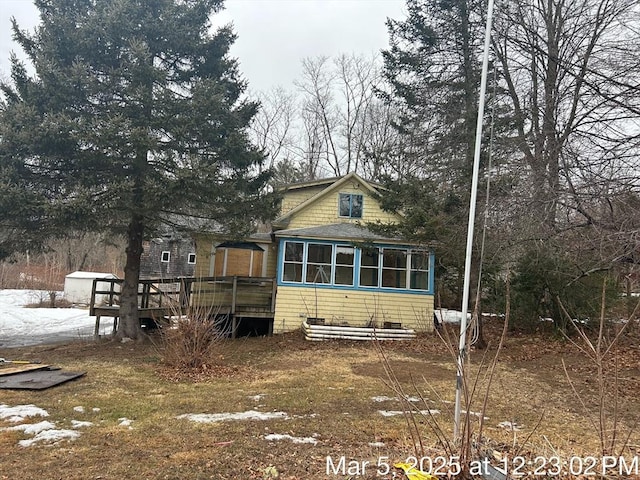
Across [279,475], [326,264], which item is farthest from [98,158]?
[279,475]

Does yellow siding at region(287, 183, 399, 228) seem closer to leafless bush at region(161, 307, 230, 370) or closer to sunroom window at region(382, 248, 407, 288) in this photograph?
sunroom window at region(382, 248, 407, 288)

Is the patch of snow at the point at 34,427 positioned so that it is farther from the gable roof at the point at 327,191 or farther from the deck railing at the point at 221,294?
the gable roof at the point at 327,191

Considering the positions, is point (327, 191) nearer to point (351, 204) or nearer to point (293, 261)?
point (351, 204)

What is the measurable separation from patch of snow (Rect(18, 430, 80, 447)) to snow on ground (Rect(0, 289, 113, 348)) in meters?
9.86

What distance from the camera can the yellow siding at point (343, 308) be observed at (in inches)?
518

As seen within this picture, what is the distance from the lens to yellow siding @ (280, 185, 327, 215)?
50.9ft

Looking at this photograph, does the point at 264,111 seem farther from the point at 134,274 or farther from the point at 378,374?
the point at 378,374

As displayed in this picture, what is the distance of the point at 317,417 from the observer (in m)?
5.32

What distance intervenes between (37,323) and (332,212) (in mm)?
13497

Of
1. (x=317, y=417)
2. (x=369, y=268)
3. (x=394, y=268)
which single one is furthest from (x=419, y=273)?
(x=317, y=417)

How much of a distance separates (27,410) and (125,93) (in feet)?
24.6

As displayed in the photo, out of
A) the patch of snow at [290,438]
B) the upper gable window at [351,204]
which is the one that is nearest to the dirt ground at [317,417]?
the patch of snow at [290,438]

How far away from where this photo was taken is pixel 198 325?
26.8 feet

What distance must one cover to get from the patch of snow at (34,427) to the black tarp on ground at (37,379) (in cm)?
207
